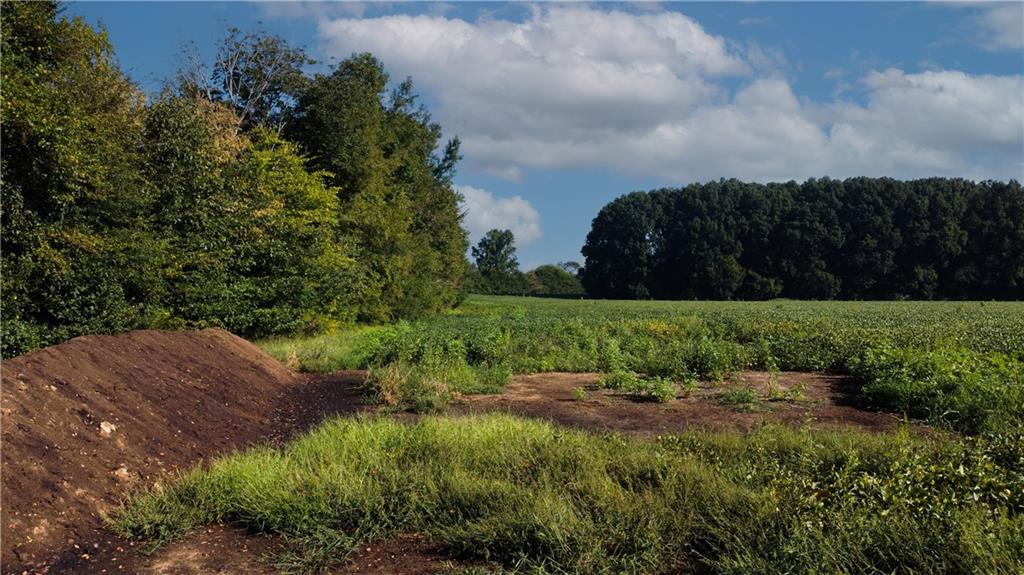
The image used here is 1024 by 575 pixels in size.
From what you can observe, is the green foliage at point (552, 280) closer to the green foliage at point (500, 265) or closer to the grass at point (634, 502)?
the green foliage at point (500, 265)

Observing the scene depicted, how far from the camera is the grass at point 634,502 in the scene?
12.6 ft

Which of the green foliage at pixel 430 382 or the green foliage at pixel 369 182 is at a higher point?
the green foliage at pixel 369 182

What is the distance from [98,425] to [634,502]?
5091mm

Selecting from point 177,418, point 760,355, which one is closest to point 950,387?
point 760,355

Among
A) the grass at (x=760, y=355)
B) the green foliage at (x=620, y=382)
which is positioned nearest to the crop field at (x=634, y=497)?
the grass at (x=760, y=355)

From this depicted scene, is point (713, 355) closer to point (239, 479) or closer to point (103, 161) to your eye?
point (239, 479)

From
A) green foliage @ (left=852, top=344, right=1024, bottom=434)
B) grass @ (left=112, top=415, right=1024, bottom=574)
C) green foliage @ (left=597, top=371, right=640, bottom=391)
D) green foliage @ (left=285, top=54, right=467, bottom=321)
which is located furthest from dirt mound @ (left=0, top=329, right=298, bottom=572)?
green foliage @ (left=285, top=54, right=467, bottom=321)

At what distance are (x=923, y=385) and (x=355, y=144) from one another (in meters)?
21.7

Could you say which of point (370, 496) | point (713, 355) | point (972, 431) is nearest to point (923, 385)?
point (972, 431)

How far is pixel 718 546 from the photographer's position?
13.7 ft

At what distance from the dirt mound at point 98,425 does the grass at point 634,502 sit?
427mm

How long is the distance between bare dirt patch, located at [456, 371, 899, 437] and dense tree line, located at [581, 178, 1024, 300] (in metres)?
62.2

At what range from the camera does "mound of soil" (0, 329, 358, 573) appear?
15.5ft

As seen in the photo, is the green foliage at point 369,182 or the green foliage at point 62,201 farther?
the green foliage at point 369,182
